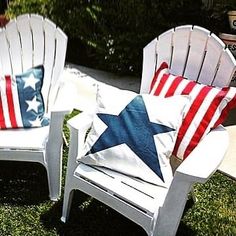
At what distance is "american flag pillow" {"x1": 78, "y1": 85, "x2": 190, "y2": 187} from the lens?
7.13 ft

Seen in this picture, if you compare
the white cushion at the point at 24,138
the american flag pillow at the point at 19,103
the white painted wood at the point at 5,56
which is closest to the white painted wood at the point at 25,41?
the white painted wood at the point at 5,56

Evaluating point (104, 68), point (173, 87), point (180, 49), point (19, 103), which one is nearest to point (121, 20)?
point (104, 68)

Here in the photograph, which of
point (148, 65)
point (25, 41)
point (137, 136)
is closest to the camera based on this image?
point (137, 136)

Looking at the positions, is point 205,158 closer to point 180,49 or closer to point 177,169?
point 177,169

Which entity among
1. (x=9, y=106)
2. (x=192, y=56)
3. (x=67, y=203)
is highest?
(x=192, y=56)

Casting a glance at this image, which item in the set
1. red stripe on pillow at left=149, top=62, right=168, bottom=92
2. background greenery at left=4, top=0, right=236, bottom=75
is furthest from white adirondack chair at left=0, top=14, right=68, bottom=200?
background greenery at left=4, top=0, right=236, bottom=75

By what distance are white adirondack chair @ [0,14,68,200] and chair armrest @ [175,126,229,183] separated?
0.77m

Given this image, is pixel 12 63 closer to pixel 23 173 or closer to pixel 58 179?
pixel 23 173

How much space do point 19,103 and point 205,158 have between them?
1.21 metres

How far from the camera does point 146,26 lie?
14.7 ft

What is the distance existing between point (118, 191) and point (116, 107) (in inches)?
17.0

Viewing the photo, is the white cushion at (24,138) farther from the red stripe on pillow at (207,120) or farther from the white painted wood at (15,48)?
the red stripe on pillow at (207,120)

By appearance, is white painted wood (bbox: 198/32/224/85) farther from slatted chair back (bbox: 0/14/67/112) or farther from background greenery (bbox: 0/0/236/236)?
slatted chair back (bbox: 0/14/67/112)

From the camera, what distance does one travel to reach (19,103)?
8.73ft
